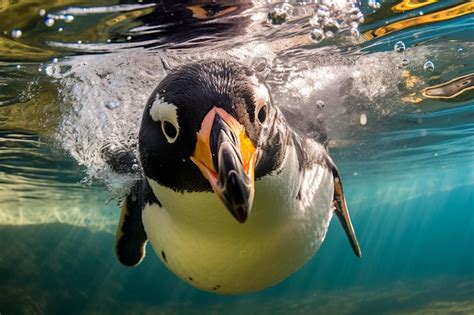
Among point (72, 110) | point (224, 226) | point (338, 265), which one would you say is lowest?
point (338, 265)

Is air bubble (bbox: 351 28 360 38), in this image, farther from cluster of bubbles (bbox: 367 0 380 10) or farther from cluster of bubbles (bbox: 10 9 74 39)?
cluster of bubbles (bbox: 10 9 74 39)

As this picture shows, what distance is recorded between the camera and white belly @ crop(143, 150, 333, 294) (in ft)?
11.0

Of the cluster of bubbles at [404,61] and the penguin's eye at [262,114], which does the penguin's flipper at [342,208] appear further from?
the cluster of bubbles at [404,61]

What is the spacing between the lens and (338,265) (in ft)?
207

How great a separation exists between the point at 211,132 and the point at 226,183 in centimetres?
38

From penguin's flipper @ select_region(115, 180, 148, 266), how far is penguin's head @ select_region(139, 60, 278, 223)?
2246mm

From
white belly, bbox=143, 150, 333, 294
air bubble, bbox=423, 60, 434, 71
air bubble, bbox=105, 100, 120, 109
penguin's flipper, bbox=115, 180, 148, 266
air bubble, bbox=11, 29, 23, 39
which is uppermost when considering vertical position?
air bubble, bbox=11, 29, 23, 39

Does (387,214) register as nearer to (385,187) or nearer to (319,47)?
(385,187)

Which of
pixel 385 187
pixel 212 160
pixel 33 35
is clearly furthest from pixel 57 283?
pixel 385 187

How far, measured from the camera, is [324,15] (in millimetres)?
6656

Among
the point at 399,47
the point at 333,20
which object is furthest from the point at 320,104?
the point at 333,20

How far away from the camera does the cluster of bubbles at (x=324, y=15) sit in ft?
20.3

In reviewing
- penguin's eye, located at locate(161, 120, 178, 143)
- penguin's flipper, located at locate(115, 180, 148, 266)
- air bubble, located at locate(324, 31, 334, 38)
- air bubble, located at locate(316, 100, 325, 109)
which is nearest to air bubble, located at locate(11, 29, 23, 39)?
penguin's flipper, located at locate(115, 180, 148, 266)

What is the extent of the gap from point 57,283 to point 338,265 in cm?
4716
